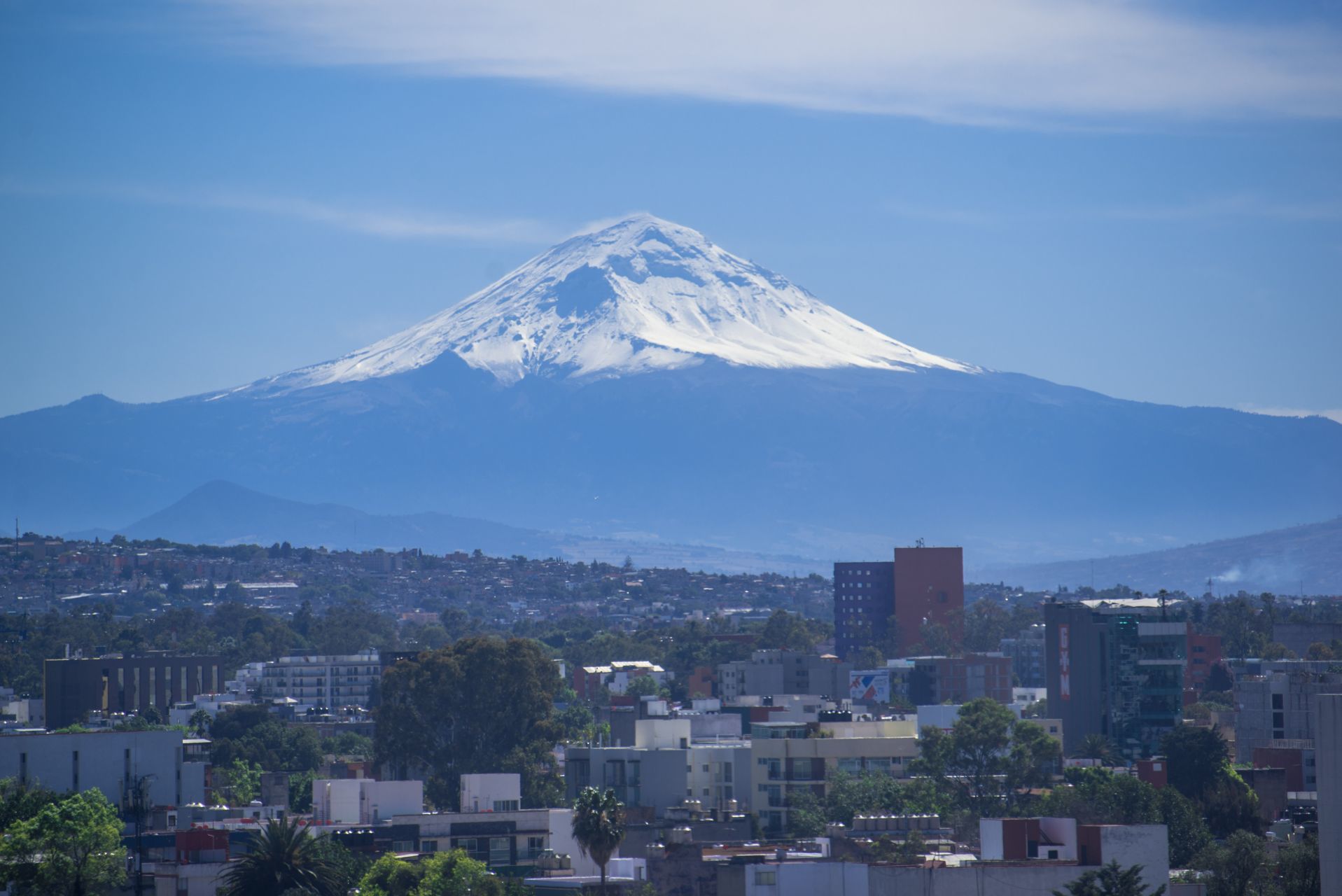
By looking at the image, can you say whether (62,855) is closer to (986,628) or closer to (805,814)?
(805,814)

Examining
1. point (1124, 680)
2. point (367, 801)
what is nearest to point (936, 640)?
point (1124, 680)

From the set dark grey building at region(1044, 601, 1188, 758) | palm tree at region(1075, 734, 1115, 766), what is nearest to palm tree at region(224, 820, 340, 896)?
palm tree at region(1075, 734, 1115, 766)

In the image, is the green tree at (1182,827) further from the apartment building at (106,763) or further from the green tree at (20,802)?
the apartment building at (106,763)

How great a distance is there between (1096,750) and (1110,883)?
50320 mm

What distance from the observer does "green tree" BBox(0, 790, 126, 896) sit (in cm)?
5738

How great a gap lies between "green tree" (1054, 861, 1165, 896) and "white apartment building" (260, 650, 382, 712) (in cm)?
10923

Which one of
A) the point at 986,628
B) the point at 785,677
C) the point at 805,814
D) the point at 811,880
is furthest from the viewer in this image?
the point at 986,628

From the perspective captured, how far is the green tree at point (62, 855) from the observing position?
5738 centimetres

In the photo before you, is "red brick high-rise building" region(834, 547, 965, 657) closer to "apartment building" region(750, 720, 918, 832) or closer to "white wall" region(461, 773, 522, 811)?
"apartment building" region(750, 720, 918, 832)

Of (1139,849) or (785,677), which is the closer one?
(1139,849)

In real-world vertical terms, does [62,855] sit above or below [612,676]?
below

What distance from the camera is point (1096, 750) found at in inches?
3706

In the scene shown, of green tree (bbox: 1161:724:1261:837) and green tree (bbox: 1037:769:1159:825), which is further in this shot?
green tree (bbox: 1161:724:1261:837)

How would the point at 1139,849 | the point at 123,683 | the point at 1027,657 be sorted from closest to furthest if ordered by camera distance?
the point at 1139,849
the point at 123,683
the point at 1027,657
